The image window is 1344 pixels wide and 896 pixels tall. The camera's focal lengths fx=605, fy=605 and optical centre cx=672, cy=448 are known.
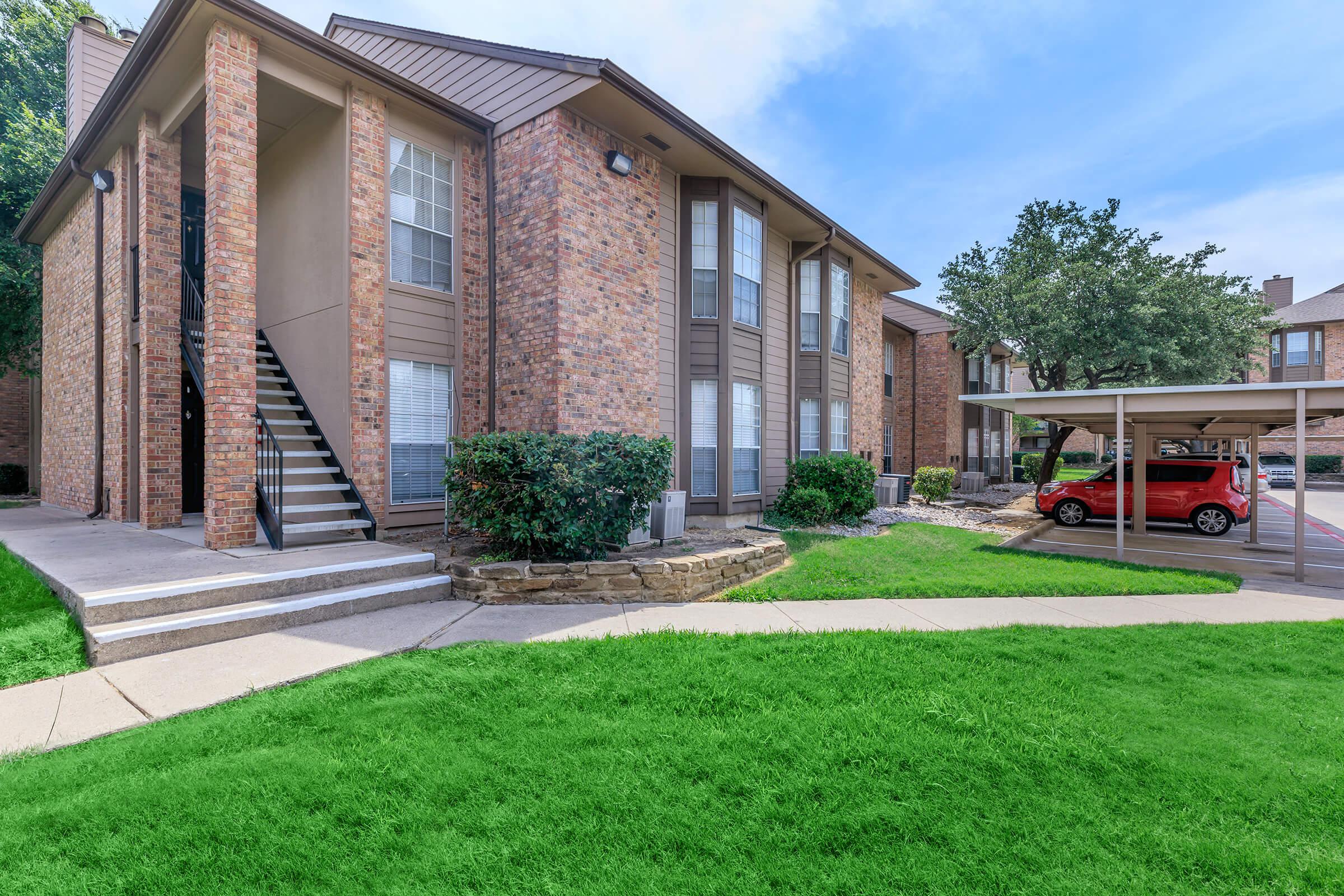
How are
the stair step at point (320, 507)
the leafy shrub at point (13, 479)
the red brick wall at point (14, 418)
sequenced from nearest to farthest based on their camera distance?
the stair step at point (320, 507) < the leafy shrub at point (13, 479) < the red brick wall at point (14, 418)

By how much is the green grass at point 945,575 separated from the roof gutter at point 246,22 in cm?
795

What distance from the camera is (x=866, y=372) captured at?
1650 centimetres

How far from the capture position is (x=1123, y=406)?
9375mm

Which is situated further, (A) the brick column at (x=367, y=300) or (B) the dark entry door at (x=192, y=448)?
(B) the dark entry door at (x=192, y=448)

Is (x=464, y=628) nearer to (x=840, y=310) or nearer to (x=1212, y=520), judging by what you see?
(x=840, y=310)

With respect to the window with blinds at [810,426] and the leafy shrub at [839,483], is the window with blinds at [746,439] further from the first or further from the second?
the window with blinds at [810,426]

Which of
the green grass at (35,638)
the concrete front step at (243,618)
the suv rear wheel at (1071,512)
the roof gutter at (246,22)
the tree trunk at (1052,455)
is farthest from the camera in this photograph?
the tree trunk at (1052,455)

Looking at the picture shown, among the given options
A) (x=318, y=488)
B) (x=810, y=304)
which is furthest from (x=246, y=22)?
(x=810, y=304)

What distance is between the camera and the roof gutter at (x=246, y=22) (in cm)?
674

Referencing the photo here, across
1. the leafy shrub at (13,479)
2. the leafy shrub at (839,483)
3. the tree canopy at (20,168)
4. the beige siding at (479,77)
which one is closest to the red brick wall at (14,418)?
the leafy shrub at (13,479)

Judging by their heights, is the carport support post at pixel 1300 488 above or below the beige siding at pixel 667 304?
below

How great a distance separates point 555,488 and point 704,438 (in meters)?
4.94

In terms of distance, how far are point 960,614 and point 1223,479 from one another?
10.8 meters

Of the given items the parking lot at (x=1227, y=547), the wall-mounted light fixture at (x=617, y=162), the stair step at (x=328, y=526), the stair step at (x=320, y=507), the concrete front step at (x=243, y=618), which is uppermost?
the wall-mounted light fixture at (x=617, y=162)
